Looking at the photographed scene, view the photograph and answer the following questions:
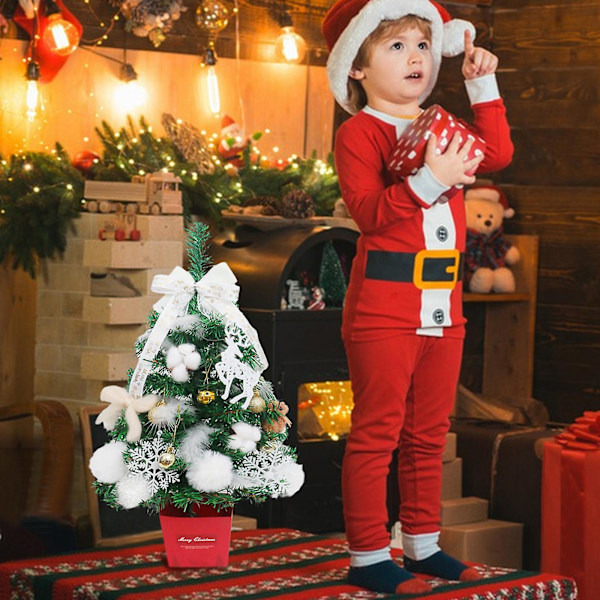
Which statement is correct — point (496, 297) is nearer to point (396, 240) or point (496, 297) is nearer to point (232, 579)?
point (396, 240)

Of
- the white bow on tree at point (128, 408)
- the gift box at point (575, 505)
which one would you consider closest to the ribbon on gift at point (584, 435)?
the gift box at point (575, 505)

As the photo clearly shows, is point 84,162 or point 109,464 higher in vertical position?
point 84,162

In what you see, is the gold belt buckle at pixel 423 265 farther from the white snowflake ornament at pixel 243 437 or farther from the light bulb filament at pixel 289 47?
the light bulb filament at pixel 289 47

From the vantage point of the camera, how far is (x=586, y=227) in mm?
5344

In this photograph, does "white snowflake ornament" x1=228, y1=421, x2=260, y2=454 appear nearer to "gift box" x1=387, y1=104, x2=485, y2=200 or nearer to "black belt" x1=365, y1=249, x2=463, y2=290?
"black belt" x1=365, y1=249, x2=463, y2=290

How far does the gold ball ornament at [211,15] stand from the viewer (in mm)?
4734

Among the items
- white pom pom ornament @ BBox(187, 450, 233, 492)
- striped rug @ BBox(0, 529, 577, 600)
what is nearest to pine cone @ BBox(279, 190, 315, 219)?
striped rug @ BBox(0, 529, 577, 600)

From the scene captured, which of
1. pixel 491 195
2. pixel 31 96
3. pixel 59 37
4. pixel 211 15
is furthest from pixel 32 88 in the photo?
pixel 491 195

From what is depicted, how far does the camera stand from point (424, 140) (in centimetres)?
275

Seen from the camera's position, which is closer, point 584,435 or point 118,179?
point 584,435

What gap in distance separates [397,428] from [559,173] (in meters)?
2.83

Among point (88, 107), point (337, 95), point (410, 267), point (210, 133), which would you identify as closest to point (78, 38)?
point (88, 107)

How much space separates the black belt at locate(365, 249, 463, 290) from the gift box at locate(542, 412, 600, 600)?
0.68 m

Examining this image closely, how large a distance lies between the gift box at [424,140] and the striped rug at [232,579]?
2.91 ft
